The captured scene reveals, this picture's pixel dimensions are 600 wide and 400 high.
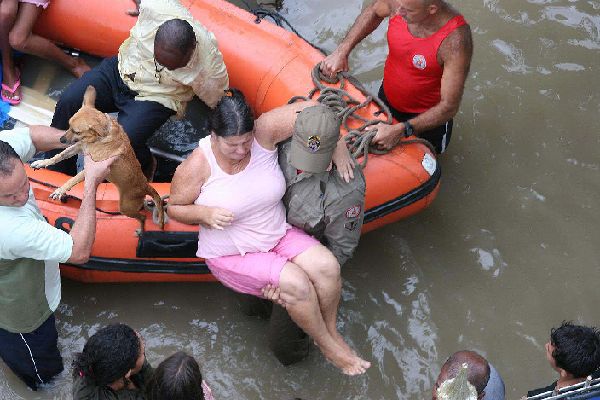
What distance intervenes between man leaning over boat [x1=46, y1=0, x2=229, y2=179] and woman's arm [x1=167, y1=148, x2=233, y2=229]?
707 millimetres

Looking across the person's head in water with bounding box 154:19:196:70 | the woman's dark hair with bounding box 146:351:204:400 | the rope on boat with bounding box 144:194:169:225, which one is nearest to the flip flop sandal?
the person's head in water with bounding box 154:19:196:70

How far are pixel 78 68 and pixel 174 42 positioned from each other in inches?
50.5

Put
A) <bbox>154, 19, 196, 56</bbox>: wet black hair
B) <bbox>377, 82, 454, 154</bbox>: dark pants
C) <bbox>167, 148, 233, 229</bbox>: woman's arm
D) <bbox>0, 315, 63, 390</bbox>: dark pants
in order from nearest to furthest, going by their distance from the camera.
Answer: <bbox>167, 148, 233, 229</bbox>: woman's arm < <bbox>0, 315, 63, 390</bbox>: dark pants < <bbox>154, 19, 196, 56</bbox>: wet black hair < <bbox>377, 82, 454, 154</bbox>: dark pants

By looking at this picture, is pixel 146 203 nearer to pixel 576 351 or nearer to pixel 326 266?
pixel 326 266

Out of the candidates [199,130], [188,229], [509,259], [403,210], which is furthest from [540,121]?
[188,229]

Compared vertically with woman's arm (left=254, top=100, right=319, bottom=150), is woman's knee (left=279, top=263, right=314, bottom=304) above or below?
below

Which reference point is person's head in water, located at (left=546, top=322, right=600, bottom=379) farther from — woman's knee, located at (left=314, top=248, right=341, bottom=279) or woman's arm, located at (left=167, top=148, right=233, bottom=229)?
woman's arm, located at (left=167, top=148, right=233, bottom=229)

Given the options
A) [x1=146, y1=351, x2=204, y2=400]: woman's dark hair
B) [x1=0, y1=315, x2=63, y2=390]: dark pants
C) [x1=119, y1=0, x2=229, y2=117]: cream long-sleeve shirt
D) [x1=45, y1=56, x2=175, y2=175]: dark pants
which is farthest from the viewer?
[x1=45, y1=56, x2=175, y2=175]: dark pants

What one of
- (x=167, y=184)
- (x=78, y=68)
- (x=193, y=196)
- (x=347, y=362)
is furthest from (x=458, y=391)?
(x=78, y=68)

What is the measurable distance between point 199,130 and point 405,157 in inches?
49.7

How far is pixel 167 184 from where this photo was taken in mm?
3717

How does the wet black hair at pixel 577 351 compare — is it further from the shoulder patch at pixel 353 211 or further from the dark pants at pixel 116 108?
the dark pants at pixel 116 108

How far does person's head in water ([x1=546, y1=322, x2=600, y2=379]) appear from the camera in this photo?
2.76 m

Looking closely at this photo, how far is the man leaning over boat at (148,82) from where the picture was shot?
3.72 m
